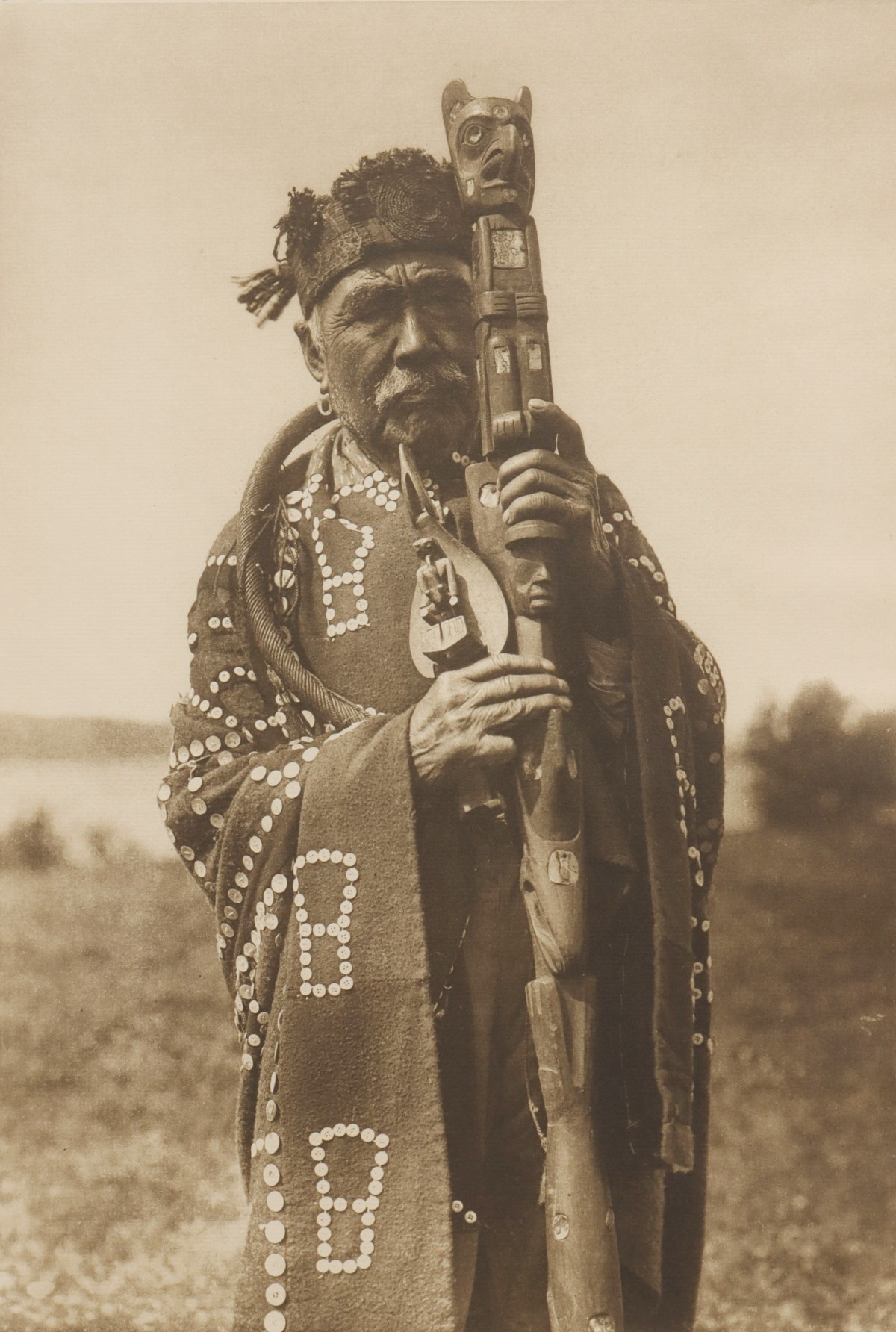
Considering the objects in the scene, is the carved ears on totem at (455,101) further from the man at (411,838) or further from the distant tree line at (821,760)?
the distant tree line at (821,760)

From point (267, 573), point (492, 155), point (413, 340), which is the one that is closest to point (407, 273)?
point (413, 340)

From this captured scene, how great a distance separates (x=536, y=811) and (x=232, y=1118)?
2.86ft

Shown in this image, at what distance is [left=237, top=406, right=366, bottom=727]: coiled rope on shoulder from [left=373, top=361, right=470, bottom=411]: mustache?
0.19 meters

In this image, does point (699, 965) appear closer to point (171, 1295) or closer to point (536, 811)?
point (536, 811)

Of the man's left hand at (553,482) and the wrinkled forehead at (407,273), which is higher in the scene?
the wrinkled forehead at (407,273)

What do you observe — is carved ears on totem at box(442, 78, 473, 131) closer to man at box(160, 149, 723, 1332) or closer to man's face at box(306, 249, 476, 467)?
man at box(160, 149, 723, 1332)

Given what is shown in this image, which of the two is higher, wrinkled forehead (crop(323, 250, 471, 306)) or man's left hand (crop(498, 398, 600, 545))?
wrinkled forehead (crop(323, 250, 471, 306))

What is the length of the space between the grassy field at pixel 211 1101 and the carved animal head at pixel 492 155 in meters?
1.21

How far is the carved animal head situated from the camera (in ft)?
7.69

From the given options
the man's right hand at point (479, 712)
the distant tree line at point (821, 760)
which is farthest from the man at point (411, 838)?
the distant tree line at point (821, 760)

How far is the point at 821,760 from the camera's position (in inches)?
106

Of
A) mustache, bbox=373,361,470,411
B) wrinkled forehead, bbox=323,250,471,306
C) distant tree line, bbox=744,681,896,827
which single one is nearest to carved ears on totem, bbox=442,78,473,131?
wrinkled forehead, bbox=323,250,471,306

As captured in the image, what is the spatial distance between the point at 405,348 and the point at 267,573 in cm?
43

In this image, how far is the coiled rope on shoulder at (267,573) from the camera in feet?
7.87
